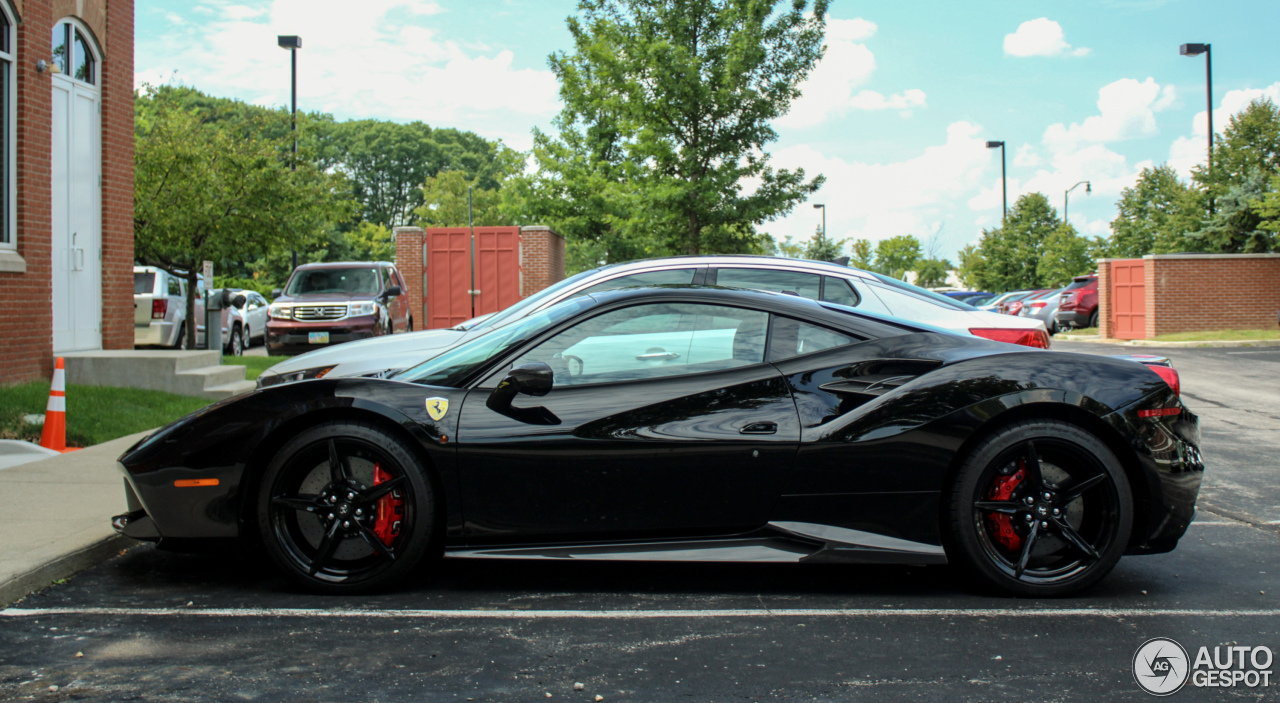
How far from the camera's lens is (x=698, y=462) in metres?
3.94

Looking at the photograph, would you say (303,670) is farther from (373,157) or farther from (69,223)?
(373,157)

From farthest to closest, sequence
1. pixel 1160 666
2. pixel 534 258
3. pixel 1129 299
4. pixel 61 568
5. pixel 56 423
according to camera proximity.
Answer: pixel 1129 299 → pixel 534 258 → pixel 56 423 → pixel 61 568 → pixel 1160 666

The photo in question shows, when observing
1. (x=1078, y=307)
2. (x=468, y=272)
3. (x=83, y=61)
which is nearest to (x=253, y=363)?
(x=83, y=61)

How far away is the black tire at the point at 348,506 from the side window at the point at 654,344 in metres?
0.70

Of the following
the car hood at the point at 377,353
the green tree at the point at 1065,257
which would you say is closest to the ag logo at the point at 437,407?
the car hood at the point at 377,353

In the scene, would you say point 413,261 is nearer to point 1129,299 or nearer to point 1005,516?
point 1129,299

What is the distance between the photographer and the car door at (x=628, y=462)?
12.9 ft

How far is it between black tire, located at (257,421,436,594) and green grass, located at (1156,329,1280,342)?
24.0 m

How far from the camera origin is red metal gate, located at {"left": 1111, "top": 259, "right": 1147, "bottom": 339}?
2709 centimetres

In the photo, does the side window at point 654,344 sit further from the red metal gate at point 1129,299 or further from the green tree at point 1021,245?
the green tree at point 1021,245

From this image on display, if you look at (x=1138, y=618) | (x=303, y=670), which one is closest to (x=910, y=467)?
(x=1138, y=618)

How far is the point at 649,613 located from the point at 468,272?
744 inches

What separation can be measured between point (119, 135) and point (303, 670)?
11.4 meters

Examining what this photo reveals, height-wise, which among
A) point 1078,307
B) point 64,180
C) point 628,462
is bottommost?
point 628,462
